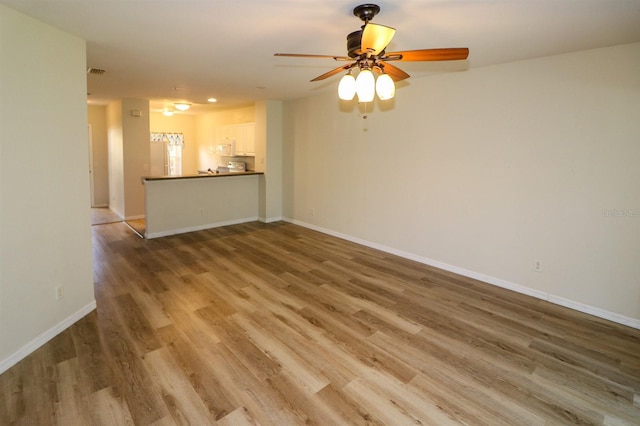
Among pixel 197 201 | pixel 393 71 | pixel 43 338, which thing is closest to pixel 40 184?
pixel 43 338

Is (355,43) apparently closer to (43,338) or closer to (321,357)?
(321,357)

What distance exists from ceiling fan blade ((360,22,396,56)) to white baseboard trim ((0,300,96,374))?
320 centimetres

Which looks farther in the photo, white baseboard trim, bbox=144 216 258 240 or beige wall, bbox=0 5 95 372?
white baseboard trim, bbox=144 216 258 240

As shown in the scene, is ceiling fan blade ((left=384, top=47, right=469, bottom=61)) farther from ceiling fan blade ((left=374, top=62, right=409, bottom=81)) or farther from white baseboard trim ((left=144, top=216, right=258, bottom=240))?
white baseboard trim ((left=144, top=216, right=258, bottom=240))

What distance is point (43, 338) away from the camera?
2.59 m

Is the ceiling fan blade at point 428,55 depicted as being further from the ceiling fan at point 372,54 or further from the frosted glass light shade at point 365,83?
the frosted glass light shade at point 365,83

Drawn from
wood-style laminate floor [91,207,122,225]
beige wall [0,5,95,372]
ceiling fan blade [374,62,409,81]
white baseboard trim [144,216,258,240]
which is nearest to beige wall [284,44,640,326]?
ceiling fan blade [374,62,409,81]

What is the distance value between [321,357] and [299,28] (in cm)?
261

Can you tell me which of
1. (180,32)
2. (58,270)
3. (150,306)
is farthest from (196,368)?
(180,32)

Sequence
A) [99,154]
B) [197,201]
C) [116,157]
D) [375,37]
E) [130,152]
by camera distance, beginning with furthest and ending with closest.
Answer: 1. [99,154]
2. [116,157]
3. [130,152]
4. [197,201]
5. [375,37]

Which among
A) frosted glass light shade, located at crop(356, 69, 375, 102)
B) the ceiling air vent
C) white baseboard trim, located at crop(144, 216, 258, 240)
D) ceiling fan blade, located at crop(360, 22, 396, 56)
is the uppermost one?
the ceiling air vent

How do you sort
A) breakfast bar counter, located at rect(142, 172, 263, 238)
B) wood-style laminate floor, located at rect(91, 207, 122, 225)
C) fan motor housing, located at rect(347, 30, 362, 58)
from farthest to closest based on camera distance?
wood-style laminate floor, located at rect(91, 207, 122, 225)
breakfast bar counter, located at rect(142, 172, 263, 238)
fan motor housing, located at rect(347, 30, 362, 58)

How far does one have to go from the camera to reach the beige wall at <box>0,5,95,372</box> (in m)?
2.29

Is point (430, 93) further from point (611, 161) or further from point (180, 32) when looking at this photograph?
point (180, 32)
